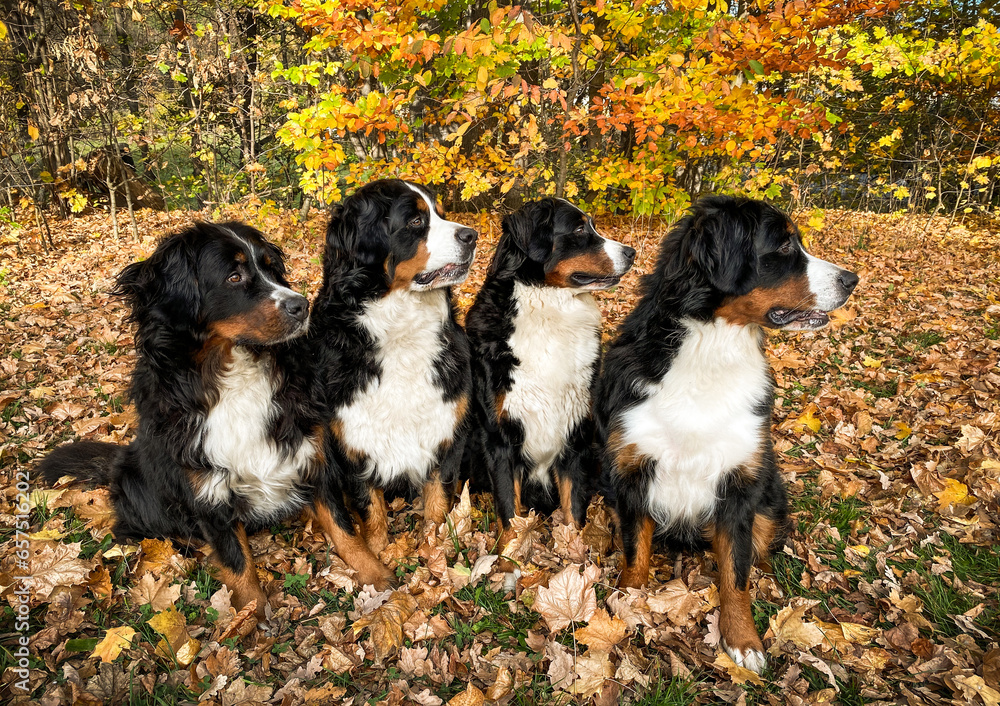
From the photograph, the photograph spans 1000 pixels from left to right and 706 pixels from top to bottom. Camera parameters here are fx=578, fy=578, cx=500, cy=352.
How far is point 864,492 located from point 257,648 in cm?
348

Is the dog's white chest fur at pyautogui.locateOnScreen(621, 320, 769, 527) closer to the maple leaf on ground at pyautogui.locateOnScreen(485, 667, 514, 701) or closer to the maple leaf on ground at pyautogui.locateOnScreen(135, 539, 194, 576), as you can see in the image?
the maple leaf on ground at pyautogui.locateOnScreen(485, 667, 514, 701)

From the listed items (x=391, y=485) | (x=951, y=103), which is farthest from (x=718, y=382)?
(x=951, y=103)

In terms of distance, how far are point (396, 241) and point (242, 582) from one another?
6.08 ft

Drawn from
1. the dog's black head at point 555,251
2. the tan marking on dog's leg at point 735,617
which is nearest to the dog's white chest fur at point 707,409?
the tan marking on dog's leg at point 735,617

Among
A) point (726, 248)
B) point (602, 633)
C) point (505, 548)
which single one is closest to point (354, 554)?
point (505, 548)

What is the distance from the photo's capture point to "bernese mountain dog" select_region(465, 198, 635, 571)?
3164 millimetres

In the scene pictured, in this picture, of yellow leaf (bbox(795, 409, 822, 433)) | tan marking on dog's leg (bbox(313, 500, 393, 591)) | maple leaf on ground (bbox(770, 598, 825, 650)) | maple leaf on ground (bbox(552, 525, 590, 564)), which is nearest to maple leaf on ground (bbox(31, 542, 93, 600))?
tan marking on dog's leg (bbox(313, 500, 393, 591))

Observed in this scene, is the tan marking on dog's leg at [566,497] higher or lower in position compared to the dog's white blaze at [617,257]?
lower

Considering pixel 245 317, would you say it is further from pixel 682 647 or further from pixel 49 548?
pixel 682 647

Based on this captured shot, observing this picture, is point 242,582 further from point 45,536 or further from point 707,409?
point 707,409

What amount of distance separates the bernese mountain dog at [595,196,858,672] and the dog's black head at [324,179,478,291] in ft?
3.55

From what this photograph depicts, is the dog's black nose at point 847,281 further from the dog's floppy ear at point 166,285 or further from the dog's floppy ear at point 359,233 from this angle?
the dog's floppy ear at point 166,285

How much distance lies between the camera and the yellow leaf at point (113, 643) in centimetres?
239

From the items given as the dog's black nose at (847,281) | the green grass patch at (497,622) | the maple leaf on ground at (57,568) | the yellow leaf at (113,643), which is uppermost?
the dog's black nose at (847,281)
